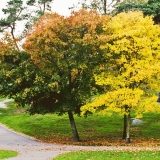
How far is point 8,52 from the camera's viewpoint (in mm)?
31359

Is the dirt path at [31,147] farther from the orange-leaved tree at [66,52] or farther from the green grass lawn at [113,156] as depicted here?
the orange-leaved tree at [66,52]

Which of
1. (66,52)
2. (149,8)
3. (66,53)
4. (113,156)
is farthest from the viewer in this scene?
(149,8)

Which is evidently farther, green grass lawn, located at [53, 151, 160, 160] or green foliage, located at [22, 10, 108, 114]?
green foliage, located at [22, 10, 108, 114]

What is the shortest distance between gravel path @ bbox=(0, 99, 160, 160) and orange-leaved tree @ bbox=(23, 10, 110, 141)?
13.5 ft

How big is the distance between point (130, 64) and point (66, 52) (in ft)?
19.2

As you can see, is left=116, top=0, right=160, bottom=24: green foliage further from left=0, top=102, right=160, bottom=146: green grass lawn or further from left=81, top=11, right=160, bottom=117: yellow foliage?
left=0, top=102, right=160, bottom=146: green grass lawn

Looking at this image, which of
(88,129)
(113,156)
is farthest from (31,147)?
(88,129)

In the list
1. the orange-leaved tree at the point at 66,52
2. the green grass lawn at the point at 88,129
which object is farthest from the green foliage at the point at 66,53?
the green grass lawn at the point at 88,129

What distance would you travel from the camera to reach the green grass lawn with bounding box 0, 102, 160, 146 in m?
34.4

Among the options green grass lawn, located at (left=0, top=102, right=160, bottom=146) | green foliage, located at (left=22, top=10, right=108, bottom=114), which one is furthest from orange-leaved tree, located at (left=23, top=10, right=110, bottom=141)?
green grass lawn, located at (left=0, top=102, right=160, bottom=146)

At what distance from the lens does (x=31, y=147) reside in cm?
2852

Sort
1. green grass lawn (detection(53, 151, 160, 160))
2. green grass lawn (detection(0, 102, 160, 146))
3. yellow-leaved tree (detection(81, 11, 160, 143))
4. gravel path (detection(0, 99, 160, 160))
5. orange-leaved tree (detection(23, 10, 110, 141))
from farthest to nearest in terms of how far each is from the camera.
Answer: green grass lawn (detection(0, 102, 160, 146))
orange-leaved tree (detection(23, 10, 110, 141))
yellow-leaved tree (detection(81, 11, 160, 143))
gravel path (detection(0, 99, 160, 160))
green grass lawn (detection(53, 151, 160, 160))

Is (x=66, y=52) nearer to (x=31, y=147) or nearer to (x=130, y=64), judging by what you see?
(x=130, y=64)

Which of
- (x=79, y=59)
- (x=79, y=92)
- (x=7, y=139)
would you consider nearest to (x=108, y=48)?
(x=79, y=59)
